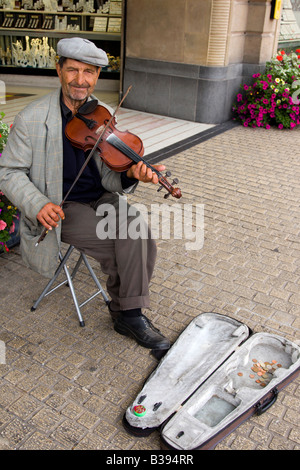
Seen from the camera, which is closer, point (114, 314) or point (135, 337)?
point (135, 337)

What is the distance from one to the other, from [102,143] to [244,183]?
3017mm

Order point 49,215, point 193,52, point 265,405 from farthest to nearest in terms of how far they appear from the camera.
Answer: point 193,52
point 49,215
point 265,405

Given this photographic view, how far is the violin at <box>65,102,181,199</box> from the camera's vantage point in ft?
8.89

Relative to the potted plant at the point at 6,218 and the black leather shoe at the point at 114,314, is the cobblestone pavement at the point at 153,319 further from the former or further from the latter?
the potted plant at the point at 6,218

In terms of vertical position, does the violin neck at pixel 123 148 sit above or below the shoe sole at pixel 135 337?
above

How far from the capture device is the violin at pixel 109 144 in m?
2.71

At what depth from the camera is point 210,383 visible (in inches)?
97.9

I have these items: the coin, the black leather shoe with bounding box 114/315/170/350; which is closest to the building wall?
the black leather shoe with bounding box 114/315/170/350

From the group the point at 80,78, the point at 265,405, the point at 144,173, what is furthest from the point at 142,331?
the point at 80,78

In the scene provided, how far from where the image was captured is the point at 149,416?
2.30 meters

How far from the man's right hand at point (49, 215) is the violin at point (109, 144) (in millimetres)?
404

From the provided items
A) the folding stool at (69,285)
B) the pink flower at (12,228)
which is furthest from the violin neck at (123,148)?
the pink flower at (12,228)

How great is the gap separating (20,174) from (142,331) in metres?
1.11

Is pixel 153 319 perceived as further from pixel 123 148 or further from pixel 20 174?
pixel 20 174
